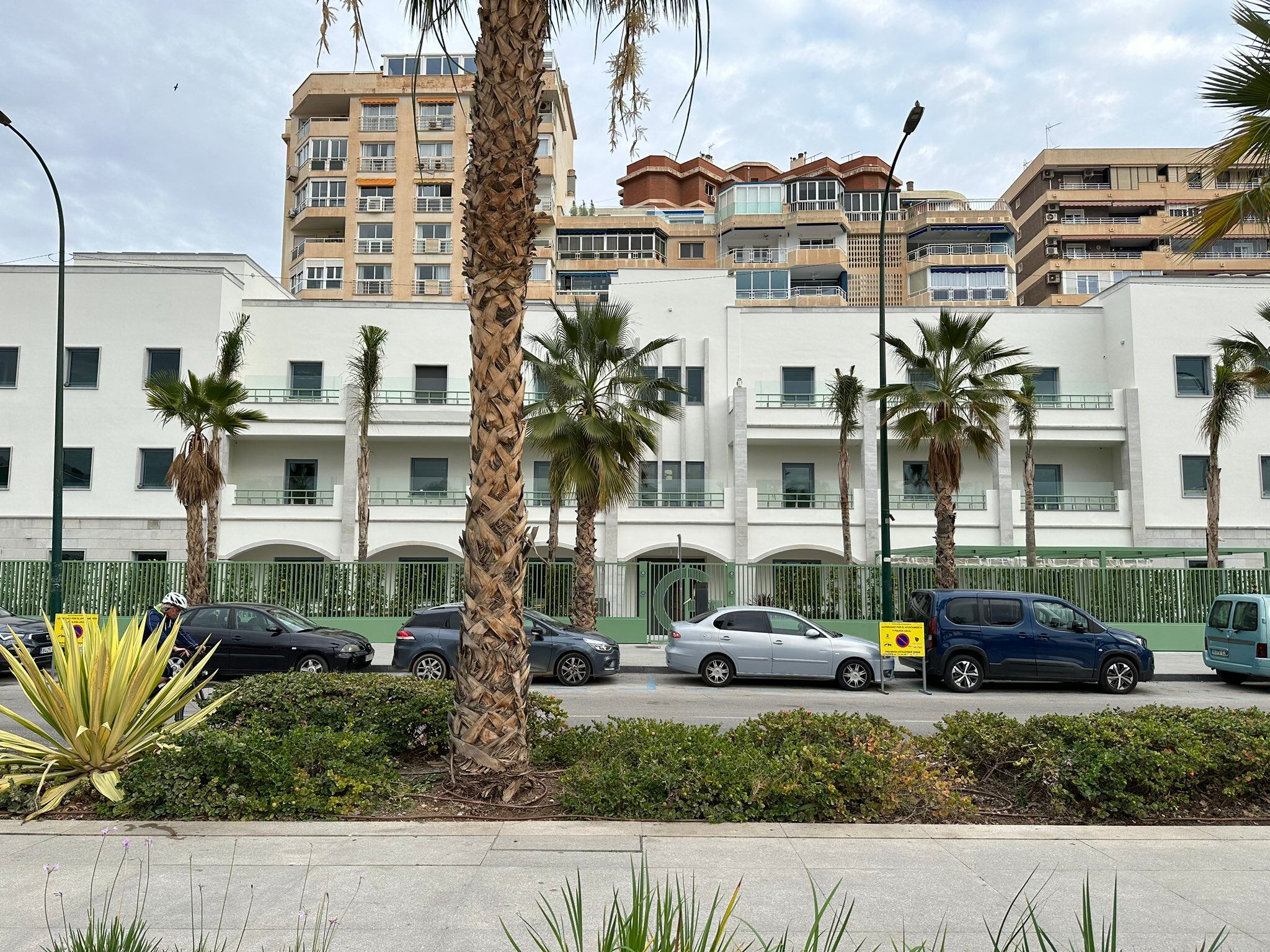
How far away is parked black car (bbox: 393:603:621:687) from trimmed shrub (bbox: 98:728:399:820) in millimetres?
9897

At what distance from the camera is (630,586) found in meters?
24.7

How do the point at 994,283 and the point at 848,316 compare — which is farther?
the point at 994,283

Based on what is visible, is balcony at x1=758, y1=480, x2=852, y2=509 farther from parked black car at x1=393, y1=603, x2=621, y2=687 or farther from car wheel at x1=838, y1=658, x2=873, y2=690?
parked black car at x1=393, y1=603, x2=621, y2=687

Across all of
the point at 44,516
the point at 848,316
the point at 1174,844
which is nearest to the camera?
the point at 1174,844

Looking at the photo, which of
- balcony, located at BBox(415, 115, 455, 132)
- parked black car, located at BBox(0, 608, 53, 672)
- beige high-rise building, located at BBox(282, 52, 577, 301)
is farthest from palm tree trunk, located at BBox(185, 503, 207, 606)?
balcony, located at BBox(415, 115, 455, 132)

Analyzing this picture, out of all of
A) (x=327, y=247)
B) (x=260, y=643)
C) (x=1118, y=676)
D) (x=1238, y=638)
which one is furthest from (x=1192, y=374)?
(x=327, y=247)

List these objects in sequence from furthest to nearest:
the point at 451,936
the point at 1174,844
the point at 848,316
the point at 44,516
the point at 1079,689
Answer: the point at 848,316, the point at 44,516, the point at 1079,689, the point at 1174,844, the point at 451,936

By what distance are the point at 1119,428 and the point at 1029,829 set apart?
3007 cm

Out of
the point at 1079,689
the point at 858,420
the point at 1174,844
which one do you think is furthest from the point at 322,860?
the point at 858,420

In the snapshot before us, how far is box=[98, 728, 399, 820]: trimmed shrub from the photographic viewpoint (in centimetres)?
652

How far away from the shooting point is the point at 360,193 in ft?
167

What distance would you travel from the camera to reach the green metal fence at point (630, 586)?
Result: 23.2 meters

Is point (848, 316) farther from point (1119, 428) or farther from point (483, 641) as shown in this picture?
point (483, 641)

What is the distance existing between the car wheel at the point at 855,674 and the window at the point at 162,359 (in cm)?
2562
